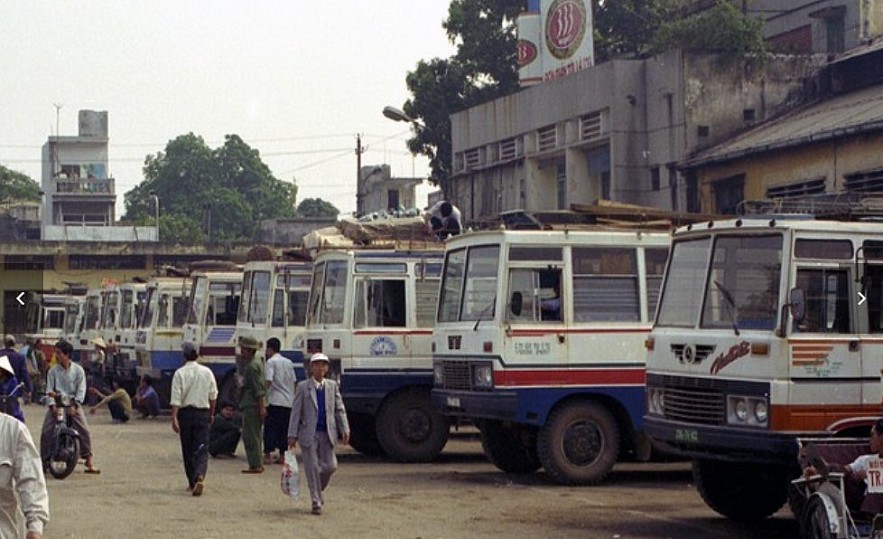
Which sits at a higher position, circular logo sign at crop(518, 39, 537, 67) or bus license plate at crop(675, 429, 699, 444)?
circular logo sign at crop(518, 39, 537, 67)

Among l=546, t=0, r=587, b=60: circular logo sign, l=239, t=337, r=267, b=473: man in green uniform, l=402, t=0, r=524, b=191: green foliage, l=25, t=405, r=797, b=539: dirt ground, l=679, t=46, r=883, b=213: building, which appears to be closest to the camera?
l=25, t=405, r=797, b=539: dirt ground

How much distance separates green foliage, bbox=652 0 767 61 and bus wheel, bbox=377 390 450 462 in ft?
55.5

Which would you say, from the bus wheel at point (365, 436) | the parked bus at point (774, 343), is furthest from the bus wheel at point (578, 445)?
the bus wheel at point (365, 436)

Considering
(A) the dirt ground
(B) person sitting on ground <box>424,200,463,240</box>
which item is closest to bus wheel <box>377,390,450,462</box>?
(A) the dirt ground

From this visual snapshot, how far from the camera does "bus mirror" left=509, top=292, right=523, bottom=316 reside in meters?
18.2

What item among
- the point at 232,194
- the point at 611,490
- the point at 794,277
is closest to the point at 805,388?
the point at 794,277

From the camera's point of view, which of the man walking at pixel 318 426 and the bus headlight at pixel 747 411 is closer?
the bus headlight at pixel 747 411

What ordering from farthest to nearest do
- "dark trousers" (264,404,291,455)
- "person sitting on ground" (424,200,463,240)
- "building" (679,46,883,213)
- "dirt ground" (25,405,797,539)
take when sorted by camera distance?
"building" (679,46,883,213) < "person sitting on ground" (424,200,463,240) < "dark trousers" (264,404,291,455) < "dirt ground" (25,405,797,539)

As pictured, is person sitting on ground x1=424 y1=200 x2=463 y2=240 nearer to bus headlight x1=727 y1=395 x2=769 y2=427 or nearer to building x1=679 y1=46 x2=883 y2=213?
building x1=679 y1=46 x2=883 y2=213

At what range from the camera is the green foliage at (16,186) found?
11452 centimetres

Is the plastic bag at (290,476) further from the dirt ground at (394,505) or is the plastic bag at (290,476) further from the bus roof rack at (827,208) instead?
the bus roof rack at (827,208)

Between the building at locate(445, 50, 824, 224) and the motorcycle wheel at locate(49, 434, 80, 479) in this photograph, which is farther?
the building at locate(445, 50, 824, 224)

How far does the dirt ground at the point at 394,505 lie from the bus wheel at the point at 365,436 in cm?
63

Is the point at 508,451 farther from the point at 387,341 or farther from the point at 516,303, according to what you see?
the point at 387,341
